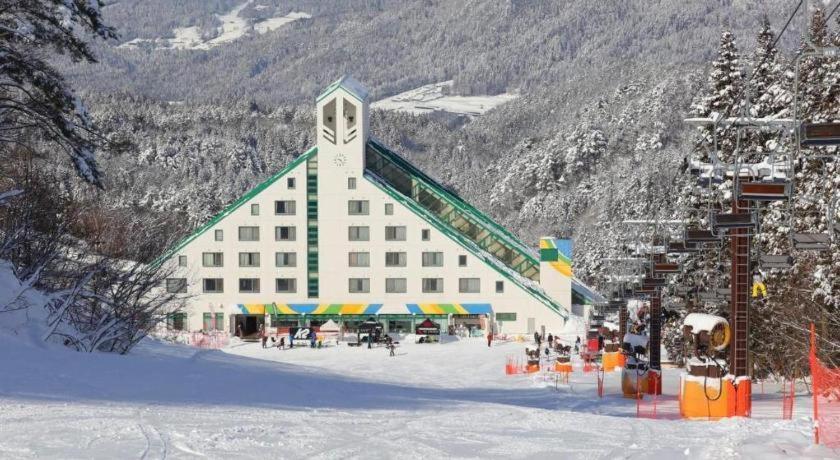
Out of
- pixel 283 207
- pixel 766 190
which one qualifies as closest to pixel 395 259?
pixel 283 207

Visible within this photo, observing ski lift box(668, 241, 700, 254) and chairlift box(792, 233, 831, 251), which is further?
ski lift box(668, 241, 700, 254)

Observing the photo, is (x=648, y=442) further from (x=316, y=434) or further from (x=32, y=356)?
(x=32, y=356)

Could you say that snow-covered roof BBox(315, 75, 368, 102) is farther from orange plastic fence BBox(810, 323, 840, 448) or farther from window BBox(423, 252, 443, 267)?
orange plastic fence BBox(810, 323, 840, 448)

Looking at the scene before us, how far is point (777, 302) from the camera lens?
37188 mm

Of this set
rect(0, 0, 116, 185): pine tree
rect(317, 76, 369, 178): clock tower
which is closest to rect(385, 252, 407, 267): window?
rect(317, 76, 369, 178): clock tower

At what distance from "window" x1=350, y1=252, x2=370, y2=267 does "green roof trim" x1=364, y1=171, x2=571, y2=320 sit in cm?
511

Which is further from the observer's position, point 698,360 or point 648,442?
point 698,360

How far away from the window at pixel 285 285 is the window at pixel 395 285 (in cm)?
737

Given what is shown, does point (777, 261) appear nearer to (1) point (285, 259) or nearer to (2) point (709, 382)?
(2) point (709, 382)

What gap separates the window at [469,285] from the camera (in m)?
82.9

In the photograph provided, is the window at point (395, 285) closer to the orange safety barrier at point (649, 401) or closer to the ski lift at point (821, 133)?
the orange safety barrier at point (649, 401)

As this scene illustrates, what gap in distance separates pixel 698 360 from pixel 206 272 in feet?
211

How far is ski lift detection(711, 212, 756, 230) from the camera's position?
22.4 metres

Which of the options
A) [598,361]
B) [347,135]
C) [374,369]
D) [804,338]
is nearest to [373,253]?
[347,135]
